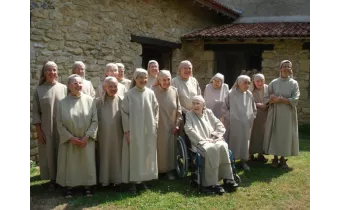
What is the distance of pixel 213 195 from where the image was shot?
14.4 ft

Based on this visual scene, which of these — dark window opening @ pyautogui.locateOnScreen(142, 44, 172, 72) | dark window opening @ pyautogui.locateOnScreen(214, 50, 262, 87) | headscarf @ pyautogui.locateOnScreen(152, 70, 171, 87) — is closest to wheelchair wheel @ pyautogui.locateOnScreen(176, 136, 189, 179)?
headscarf @ pyautogui.locateOnScreen(152, 70, 171, 87)

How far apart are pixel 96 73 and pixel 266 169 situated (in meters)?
3.61

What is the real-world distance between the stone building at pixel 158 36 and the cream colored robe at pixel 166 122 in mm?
1743

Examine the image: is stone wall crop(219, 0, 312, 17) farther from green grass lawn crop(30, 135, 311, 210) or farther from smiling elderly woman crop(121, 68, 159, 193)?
smiling elderly woman crop(121, 68, 159, 193)

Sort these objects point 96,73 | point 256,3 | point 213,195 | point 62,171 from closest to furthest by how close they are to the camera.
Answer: point 62,171, point 213,195, point 96,73, point 256,3

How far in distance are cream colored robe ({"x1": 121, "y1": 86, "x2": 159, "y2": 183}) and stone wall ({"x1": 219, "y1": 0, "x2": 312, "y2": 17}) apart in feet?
12.4

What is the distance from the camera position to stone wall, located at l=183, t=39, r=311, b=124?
27.5 ft

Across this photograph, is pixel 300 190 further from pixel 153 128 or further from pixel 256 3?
pixel 256 3

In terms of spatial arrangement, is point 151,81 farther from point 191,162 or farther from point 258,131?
point 258,131

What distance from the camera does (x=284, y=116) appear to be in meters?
5.42

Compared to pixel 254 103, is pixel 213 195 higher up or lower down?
lower down

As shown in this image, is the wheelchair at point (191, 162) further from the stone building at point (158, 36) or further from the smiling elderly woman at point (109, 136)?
the stone building at point (158, 36)

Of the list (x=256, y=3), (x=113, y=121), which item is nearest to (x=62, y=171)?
(x=113, y=121)

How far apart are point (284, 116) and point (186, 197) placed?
217 cm
